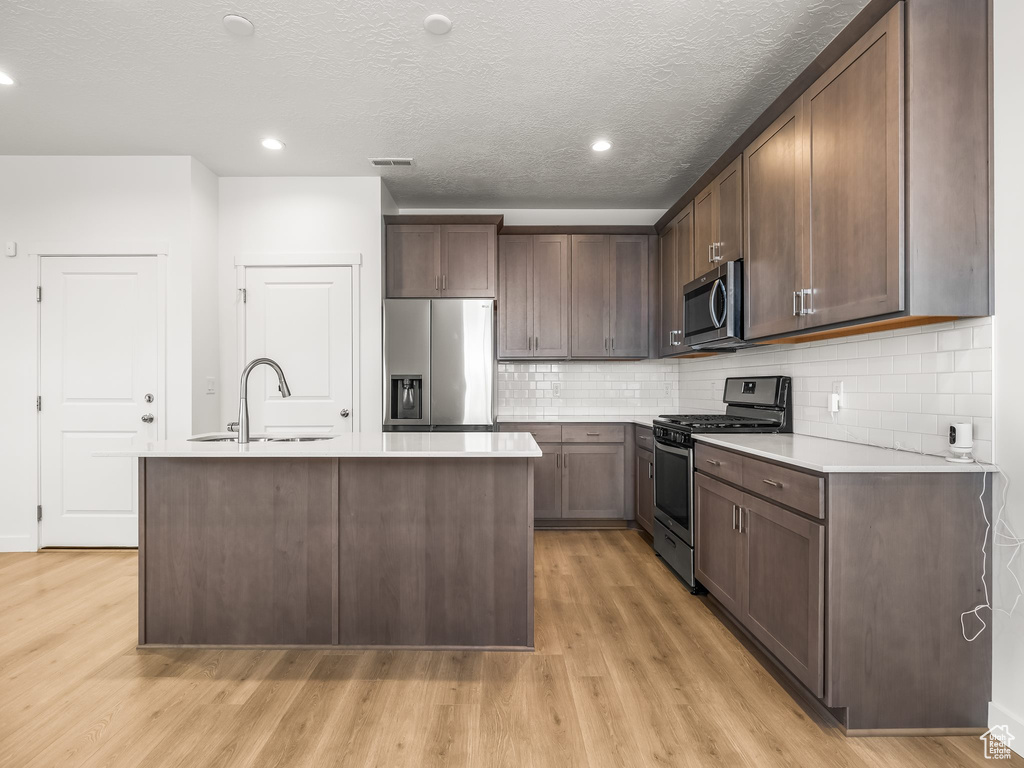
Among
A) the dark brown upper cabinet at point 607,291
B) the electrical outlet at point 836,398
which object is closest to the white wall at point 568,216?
the dark brown upper cabinet at point 607,291

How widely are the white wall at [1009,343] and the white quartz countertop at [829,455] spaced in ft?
0.48

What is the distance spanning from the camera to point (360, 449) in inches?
90.4

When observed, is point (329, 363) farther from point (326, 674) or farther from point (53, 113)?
point (326, 674)

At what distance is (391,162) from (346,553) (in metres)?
2.67

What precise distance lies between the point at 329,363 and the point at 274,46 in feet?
7.07

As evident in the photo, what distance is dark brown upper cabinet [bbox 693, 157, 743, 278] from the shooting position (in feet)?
10.0

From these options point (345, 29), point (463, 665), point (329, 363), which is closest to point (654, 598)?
point (463, 665)

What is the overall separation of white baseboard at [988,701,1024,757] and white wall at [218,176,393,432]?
11.6 feet

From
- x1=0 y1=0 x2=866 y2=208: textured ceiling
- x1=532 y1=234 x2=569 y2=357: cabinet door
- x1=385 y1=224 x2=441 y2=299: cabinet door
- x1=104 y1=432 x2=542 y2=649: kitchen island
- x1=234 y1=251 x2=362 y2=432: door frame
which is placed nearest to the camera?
→ x1=0 y1=0 x2=866 y2=208: textured ceiling

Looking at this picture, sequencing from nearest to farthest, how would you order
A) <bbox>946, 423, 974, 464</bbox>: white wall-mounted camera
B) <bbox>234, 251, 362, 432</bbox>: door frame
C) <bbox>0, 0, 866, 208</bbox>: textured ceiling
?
1. <bbox>946, 423, 974, 464</bbox>: white wall-mounted camera
2. <bbox>0, 0, 866, 208</bbox>: textured ceiling
3. <bbox>234, 251, 362, 432</bbox>: door frame

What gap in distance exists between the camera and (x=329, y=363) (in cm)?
417

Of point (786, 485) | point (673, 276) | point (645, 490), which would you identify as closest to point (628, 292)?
point (673, 276)

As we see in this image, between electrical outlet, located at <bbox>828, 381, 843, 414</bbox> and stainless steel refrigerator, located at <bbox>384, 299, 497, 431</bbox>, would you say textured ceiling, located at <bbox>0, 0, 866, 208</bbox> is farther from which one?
electrical outlet, located at <bbox>828, 381, 843, 414</bbox>

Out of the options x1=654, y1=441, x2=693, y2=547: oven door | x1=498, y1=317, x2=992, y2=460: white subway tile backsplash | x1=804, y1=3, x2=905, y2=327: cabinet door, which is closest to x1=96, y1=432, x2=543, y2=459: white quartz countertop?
x1=654, y1=441, x2=693, y2=547: oven door
